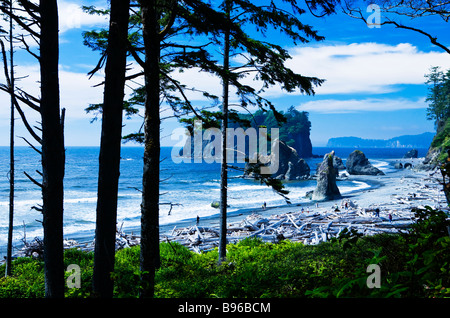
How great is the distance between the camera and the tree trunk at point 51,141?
15.7 ft

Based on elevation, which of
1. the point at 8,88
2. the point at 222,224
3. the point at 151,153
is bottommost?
the point at 222,224

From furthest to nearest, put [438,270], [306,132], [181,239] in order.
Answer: [306,132] → [181,239] → [438,270]

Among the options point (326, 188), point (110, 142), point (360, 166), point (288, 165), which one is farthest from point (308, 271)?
point (360, 166)

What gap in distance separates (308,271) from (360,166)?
8449cm

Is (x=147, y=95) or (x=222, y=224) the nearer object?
(x=147, y=95)

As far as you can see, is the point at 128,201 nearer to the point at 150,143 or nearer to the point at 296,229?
the point at 296,229

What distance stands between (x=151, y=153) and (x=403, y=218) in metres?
22.7

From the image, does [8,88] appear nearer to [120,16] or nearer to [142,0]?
[120,16]

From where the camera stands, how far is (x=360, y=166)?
265 ft

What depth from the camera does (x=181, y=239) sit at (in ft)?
67.8

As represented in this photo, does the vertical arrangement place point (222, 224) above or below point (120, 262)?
above

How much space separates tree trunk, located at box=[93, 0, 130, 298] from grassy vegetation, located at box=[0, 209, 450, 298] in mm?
419

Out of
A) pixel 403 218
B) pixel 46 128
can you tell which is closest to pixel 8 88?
pixel 46 128

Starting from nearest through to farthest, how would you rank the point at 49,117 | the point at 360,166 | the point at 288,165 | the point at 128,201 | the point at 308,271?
the point at 308,271
the point at 49,117
the point at 128,201
the point at 288,165
the point at 360,166
